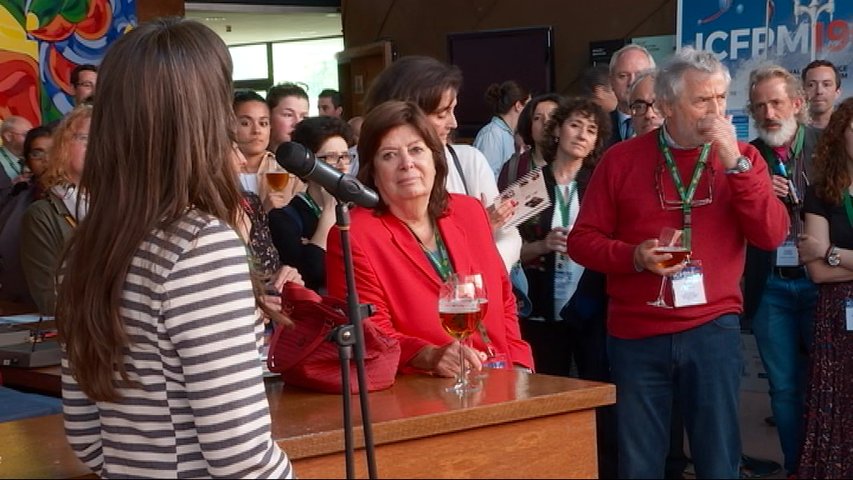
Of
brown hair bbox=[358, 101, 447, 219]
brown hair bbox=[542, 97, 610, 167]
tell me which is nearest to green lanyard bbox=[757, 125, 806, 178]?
brown hair bbox=[542, 97, 610, 167]

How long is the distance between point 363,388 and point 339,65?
1213 cm

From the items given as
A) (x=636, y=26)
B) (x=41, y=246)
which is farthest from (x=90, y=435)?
(x=636, y=26)

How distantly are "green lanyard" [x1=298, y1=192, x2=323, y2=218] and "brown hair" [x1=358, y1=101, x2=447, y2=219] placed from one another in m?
1.06

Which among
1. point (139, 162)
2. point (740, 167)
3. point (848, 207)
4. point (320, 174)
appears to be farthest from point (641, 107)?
point (139, 162)

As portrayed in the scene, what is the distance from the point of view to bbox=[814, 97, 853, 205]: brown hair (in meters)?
4.90

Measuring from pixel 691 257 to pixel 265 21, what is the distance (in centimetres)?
1181

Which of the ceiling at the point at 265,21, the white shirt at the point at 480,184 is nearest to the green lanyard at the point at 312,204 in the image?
the white shirt at the point at 480,184

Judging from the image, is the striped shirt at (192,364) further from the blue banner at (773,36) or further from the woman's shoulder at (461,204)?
the blue banner at (773,36)

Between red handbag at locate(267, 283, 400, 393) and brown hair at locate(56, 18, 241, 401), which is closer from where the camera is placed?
brown hair at locate(56, 18, 241, 401)

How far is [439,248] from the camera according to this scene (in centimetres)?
328

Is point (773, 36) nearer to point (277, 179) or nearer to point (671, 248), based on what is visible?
point (277, 179)

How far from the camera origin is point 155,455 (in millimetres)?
1917

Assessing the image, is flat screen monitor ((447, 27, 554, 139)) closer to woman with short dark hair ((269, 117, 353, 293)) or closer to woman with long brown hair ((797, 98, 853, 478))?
woman with long brown hair ((797, 98, 853, 478))

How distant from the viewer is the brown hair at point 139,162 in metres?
1.87
